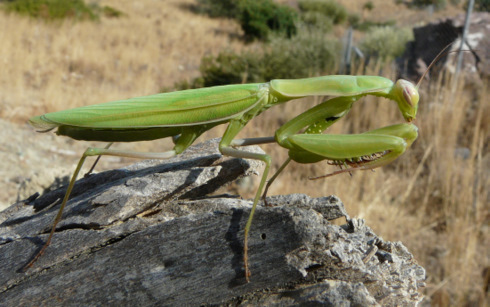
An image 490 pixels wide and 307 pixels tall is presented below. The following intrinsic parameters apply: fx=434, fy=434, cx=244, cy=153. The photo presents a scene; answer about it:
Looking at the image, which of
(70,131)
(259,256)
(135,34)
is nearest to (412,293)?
(259,256)

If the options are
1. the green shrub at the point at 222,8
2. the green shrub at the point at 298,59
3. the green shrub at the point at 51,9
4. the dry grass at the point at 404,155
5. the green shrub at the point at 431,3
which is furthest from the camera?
the green shrub at the point at 431,3

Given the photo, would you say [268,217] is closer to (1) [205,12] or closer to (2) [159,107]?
(2) [159,107]

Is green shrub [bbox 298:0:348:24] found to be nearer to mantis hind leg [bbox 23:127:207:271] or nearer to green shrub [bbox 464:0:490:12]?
green shrub [bbox 464:0:490:12]

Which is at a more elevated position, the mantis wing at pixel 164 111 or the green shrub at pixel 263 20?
the mantis wing at pixel 164 111

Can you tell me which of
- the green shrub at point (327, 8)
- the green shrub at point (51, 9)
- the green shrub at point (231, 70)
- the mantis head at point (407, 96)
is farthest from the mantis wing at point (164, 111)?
the green shrub at point (327, 8)

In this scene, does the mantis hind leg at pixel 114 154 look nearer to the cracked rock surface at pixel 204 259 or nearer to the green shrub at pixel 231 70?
the cracked rock surface at pixel 204 259

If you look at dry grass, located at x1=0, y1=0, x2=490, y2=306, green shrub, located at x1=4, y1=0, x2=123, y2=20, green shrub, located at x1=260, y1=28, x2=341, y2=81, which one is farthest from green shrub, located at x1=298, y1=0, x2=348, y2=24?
green shrub, located at x1=260, y1=28, x2=341, y2=81
